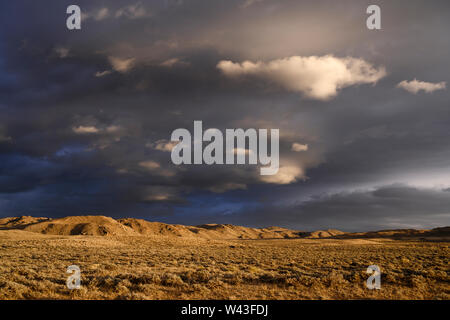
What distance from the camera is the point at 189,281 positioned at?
49.0 feet

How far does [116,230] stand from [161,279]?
112 m

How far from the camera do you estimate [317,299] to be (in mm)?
11828

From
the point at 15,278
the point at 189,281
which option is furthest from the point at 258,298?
the point at 15,278

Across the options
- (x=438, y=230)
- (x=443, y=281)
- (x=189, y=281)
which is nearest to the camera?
(x=189, y=281)

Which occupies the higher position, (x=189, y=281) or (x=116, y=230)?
(x=189, y=281)
